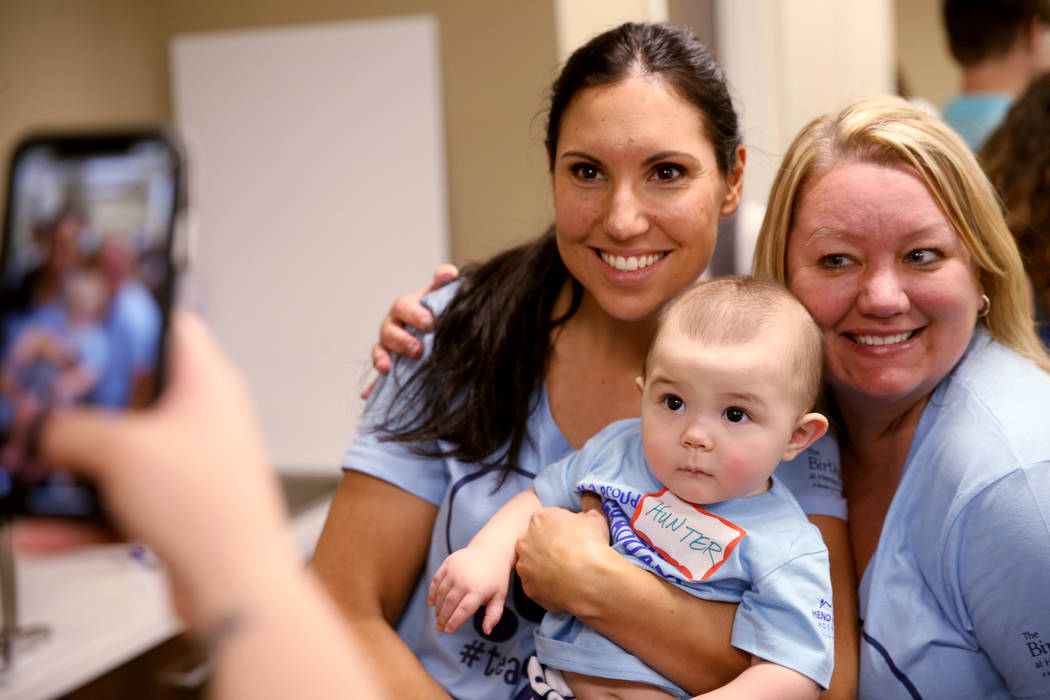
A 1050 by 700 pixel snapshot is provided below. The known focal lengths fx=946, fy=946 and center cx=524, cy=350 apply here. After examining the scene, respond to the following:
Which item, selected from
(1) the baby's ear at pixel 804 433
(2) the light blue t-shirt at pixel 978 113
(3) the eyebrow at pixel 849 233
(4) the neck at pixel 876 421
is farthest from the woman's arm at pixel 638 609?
(2) the light blue t-shirt at pixel 978 113

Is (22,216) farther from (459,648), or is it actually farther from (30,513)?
(459,648)

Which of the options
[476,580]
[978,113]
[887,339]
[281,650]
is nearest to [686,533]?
[476,580]

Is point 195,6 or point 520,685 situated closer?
point 520,685

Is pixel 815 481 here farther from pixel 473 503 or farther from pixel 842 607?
pixel 473 503

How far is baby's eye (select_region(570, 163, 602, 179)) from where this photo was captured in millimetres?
1382

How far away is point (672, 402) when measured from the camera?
116 cm

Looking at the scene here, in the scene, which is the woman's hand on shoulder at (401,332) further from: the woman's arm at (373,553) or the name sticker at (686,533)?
the name sticker at (686,533)

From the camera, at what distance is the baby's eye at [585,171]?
1.38 m

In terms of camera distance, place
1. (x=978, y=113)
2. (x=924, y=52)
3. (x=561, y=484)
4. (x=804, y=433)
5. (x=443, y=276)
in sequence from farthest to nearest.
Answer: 1. (x=924, y=52)
2. (x=978, y=113)
3. (x=443, y=276)
4. (x=561, y=484)
5. (x=804, y=433)

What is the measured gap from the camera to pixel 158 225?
16.8 inches

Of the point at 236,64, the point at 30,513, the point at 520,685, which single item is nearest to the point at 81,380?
the point at 30,513

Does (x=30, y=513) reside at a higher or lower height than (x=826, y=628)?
higher

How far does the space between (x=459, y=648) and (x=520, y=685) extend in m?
0.10

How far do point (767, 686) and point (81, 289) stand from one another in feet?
2.98
